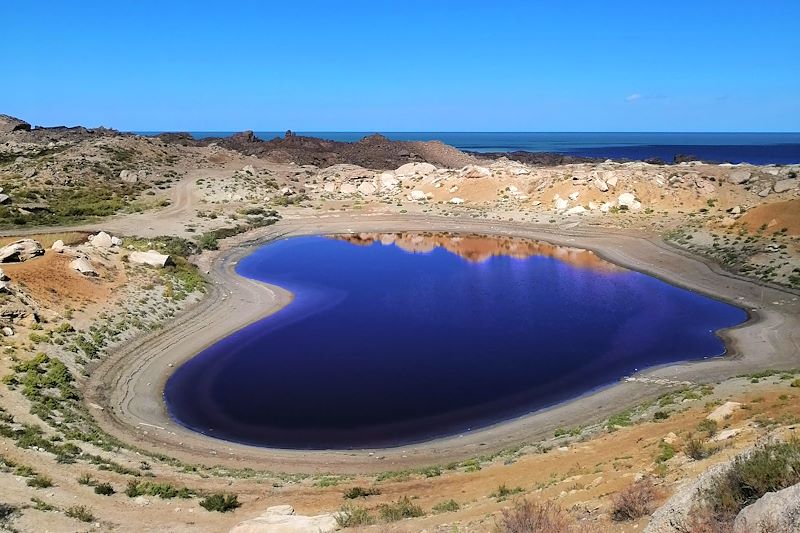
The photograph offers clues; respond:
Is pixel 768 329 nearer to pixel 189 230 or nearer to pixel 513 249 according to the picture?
pixel 513 249

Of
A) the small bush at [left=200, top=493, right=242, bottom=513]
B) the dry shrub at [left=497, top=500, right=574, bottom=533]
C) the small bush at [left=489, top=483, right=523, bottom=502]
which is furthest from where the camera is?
the small bush at [left=200, top=493, right=242, bottom=513]

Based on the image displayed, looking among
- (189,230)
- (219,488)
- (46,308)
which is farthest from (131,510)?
(189,230)

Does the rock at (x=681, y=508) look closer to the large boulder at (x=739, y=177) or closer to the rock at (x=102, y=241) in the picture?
the rock at (x=102, y=241)

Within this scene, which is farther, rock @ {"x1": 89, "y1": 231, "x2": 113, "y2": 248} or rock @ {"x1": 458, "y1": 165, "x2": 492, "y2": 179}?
rock @ {"x1": 458, "y1": 165, "x2": 492, "y2": 179}

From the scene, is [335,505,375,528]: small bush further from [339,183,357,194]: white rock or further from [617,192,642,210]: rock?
[339,183,357,194]: white rock

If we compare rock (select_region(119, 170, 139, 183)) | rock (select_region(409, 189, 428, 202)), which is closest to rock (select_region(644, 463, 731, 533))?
rock (select_region(409, 189, 428, 202))

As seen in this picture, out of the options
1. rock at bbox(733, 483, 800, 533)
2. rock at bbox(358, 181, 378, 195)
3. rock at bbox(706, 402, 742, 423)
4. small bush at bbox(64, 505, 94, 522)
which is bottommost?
small bush at bbox(64, 505, 94, 522)
